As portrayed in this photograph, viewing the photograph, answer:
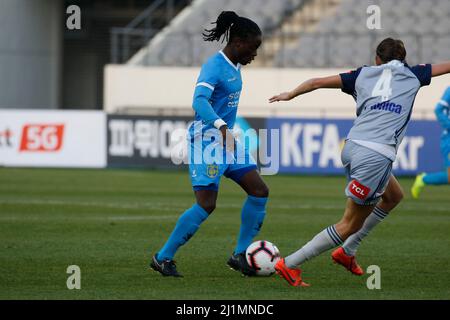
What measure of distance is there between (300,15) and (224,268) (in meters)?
23.2

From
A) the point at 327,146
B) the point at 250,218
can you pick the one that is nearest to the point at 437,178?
the point at 327,146

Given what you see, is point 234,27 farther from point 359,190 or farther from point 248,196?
point 359,190

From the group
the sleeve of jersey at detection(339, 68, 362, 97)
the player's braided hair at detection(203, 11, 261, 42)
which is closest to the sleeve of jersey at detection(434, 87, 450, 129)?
the player's braided hair at detection(203, 11, 261, 42)

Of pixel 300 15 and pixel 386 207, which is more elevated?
pixel 300 15

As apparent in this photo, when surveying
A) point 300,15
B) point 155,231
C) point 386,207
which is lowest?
point 155,231

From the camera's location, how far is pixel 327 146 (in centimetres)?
→ 2361

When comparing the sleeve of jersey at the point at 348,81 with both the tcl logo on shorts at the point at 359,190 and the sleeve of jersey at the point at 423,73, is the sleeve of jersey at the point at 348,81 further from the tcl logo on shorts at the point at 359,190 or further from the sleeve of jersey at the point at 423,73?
the tcl logo on shorts at the point at 359,190

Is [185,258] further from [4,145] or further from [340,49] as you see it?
[340,49]

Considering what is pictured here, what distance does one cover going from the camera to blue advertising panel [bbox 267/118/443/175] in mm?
23297

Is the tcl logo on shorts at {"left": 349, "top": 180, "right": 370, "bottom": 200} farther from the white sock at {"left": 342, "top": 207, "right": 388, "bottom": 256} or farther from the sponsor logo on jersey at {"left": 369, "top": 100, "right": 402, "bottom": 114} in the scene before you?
the white sock at {"left": 342, "top": 207, "right": 388, "bottom": 256}

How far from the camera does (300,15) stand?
31516mm

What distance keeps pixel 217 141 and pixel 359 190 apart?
1.35m

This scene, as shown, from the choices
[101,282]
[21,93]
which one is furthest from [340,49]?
[101,282]

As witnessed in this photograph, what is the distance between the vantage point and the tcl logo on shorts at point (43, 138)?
2429 cm
